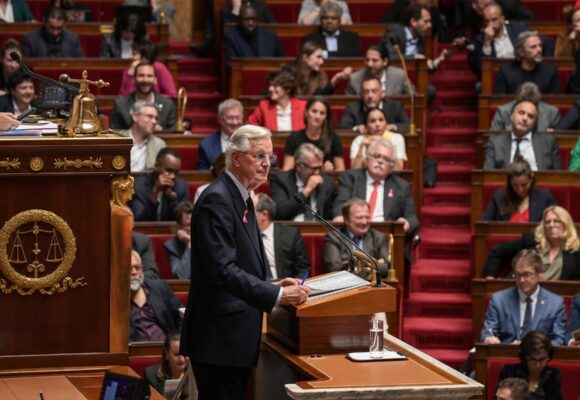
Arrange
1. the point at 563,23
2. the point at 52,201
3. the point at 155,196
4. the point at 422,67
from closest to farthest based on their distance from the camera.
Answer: the point at 52,201 < the point at 155,196 < the point at 422,67 < the point at 563,23

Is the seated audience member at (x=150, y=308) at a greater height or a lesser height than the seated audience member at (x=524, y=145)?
lesser

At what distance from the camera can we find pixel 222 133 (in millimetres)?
6281

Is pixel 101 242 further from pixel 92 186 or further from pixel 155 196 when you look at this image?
pixel 155 196

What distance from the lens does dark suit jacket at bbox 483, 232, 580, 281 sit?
5.45 meters

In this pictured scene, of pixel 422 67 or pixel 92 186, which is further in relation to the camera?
pixel 422 67

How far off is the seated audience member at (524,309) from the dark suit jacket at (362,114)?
1587mm

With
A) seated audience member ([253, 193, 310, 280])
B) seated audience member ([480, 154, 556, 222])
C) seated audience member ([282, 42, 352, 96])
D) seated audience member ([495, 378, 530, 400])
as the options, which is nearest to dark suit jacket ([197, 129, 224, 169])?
seated audience member ([282, 42, 352, 96])

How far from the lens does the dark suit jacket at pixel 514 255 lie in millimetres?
5445

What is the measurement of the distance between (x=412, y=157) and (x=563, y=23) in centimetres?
188

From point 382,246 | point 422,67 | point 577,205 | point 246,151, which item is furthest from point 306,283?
point 422,67

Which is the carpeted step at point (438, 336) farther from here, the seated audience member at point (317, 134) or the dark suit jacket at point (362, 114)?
the dark suit jacket at point (362, 114)

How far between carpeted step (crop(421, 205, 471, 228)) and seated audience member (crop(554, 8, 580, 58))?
1108 mm

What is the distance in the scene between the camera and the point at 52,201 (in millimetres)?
3074

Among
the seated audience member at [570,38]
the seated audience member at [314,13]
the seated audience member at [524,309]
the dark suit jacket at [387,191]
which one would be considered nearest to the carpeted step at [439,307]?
the dark suit jacket at [387,191]
